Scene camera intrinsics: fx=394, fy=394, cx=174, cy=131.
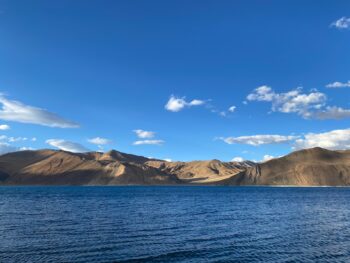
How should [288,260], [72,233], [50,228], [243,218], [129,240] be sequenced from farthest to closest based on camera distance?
[243,218], [50,228], [72,233], [129,240], [288,260]

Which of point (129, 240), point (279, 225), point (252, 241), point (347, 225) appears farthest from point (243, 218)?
point (129, 240)

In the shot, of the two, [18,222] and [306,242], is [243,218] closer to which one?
[306,242]

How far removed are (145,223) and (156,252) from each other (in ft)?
70.4

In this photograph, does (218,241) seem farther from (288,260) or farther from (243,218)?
(243,218)

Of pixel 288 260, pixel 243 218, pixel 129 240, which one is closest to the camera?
pixel 288 260

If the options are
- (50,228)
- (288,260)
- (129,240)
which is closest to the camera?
(288,260)

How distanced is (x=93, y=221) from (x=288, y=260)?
3397cm

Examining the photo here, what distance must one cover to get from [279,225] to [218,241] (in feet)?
58.3

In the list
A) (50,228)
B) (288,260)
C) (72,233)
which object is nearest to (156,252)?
(288,260)

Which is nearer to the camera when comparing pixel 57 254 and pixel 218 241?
pixel 57 254

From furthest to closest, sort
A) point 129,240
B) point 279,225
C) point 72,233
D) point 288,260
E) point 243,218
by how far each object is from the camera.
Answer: point 243,218 → point 279,225 → point 72,233 → point 129,240 → point 288,260

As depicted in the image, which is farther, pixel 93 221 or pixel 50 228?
pixel 93 221

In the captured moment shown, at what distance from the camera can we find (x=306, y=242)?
4303cm

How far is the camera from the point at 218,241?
4303 cm
